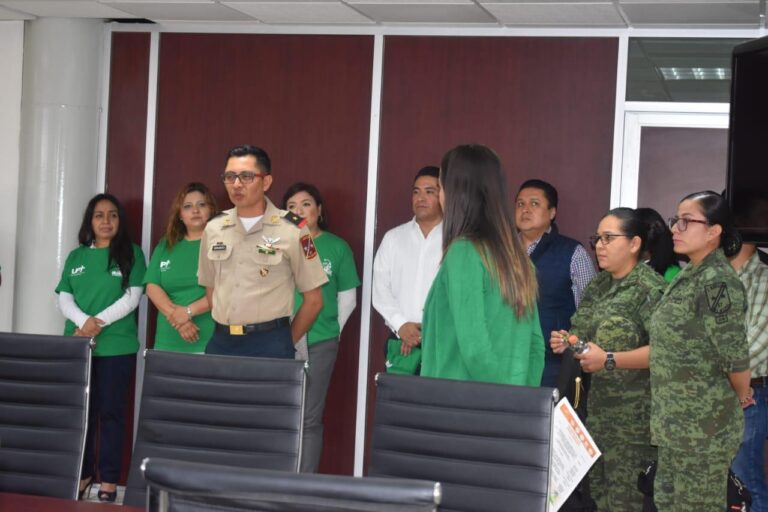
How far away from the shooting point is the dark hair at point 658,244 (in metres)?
4.65

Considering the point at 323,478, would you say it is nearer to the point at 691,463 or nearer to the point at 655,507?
the point at 691,463

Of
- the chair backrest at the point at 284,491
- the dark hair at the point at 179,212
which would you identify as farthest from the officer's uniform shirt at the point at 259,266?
the chair backrest at the point at 284,491

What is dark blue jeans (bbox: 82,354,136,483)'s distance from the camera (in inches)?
224

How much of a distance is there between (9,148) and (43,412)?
3.64m

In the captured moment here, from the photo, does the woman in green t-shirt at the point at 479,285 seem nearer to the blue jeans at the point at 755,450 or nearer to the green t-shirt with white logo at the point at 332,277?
the blue jeans at the point at 755,450

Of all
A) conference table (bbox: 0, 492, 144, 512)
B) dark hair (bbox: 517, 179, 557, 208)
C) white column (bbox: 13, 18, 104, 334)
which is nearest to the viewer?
conference table (bbox: 0, 492, 144, 512)

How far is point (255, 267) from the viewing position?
432cm

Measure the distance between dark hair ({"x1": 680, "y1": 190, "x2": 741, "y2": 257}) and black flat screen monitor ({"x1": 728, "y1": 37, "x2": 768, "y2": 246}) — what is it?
36cm

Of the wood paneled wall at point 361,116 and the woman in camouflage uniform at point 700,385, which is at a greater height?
the wood paneled wall at point 361,116

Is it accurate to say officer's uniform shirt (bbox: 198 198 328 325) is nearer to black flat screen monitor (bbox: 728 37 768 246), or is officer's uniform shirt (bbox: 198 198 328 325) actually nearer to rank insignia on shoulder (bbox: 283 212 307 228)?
rank insignia on shoulder (bbox: 283 212 307 228)

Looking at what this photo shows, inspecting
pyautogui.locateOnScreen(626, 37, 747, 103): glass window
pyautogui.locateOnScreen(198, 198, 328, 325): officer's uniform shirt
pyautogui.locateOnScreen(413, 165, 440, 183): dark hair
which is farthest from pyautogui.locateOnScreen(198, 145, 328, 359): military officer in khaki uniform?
pyautogui.locateOnScreen(626, 37, 747, 103): glass window

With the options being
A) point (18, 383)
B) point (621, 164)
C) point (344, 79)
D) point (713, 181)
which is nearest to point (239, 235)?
point (18, 383)

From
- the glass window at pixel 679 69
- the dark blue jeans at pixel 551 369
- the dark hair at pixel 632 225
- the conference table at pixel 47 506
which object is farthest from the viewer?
the glass window at pixel 679 69

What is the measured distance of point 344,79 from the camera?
597cm
